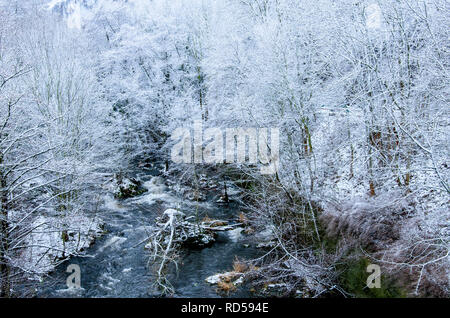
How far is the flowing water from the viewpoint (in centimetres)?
840

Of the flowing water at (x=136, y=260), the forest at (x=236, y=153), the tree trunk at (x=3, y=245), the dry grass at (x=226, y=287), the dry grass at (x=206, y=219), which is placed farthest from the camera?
the dry grass at (x=206, y=219)

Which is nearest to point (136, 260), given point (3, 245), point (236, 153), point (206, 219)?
point (206, 219)

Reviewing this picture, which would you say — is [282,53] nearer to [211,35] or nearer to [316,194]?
[316,194]

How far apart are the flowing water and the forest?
6 cm

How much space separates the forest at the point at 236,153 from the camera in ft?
20.6

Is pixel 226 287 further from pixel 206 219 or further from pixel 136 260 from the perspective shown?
pixel 206 219

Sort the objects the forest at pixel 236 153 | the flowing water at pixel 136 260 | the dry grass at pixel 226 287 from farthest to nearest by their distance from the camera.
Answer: the flowing water at pixel 136 260 < the dry grass at pixel 226 287 < the forest at pixel 236 153

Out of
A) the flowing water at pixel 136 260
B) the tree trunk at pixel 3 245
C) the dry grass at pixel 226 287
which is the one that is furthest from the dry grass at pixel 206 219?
the tree trunk at pixel 3 245

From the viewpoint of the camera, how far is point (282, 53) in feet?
32.8

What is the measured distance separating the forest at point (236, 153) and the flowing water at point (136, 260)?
0.06 metres

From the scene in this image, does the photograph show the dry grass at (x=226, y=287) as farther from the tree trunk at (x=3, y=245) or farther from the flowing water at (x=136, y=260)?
the tree trunk at (x=3, y=245)
